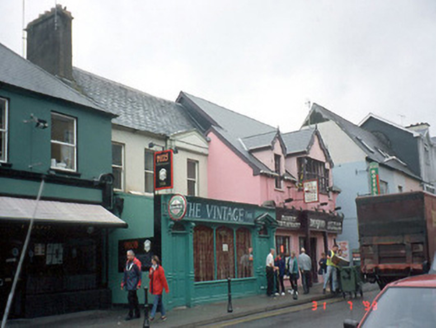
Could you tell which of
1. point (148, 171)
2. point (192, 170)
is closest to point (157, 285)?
point (148, 171)

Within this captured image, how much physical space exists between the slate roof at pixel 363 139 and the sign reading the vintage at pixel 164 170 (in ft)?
60.7

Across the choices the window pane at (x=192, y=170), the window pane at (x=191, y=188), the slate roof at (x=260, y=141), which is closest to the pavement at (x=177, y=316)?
the window pane at (x=191, y=188)

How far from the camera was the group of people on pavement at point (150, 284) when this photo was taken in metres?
14.2

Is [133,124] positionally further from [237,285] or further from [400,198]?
[400,198]

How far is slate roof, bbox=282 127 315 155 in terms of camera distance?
26109 millimetres

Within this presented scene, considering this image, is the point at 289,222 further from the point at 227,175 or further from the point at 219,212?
the point at 219,212

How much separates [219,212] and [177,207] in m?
3.05

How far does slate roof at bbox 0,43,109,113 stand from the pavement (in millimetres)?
6539

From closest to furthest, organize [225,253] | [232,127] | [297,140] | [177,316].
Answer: [177,316] < [225,253] < [297,140] < [232,127]

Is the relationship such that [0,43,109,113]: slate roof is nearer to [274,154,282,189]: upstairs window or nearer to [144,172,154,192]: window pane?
[144,172,154,192]: window pane

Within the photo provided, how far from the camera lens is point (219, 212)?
19.3 m

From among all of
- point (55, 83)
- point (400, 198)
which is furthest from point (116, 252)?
point (400, 198)

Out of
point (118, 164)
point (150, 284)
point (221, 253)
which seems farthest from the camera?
point (221, 253)

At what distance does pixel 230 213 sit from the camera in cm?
1995
